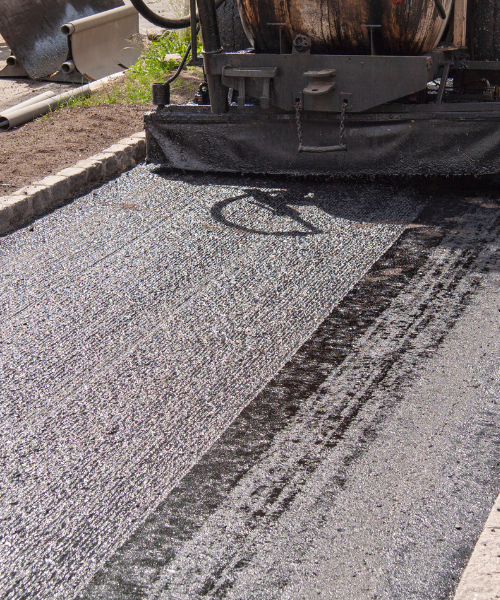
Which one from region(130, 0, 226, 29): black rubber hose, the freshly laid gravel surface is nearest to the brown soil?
the freshly laid gravel surface

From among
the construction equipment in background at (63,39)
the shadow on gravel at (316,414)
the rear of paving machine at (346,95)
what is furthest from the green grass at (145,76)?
the shadow on gravel at (316,414)

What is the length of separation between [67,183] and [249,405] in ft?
9.37

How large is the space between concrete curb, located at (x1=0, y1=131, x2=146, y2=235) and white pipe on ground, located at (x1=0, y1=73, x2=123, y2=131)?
1.35 metres

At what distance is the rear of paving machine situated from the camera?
4.38m

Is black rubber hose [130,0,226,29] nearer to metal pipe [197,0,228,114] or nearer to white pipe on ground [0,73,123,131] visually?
metal pipe [197,0,228,114]

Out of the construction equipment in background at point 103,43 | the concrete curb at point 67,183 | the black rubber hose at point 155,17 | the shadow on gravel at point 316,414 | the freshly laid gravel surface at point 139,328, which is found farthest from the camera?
the construction equipment in background at point 103,43

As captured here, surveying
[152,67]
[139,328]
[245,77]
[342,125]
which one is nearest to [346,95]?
[342,125]

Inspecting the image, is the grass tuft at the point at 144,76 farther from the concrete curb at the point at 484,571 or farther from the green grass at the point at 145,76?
the concrete curb at the point at 484,571

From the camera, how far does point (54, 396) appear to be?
2.58 meters

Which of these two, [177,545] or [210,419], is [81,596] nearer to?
[177,545]

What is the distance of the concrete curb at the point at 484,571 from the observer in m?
1.61

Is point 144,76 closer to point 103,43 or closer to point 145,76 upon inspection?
point 145,76

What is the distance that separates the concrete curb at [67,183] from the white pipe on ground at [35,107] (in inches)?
53.3

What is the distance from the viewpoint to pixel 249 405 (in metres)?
2.50
